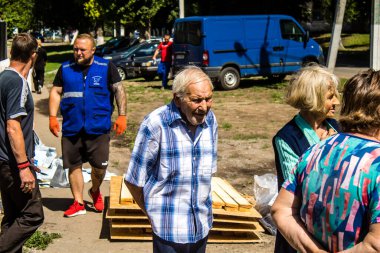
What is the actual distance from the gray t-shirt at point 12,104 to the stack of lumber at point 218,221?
139 cm

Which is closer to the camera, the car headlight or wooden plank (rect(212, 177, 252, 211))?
wooden plank (rect(212, 177, 252, 211))

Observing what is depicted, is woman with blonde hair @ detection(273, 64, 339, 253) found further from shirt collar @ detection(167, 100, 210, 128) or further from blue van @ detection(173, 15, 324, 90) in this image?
blue van @ detection(173, 15, 324, 90)

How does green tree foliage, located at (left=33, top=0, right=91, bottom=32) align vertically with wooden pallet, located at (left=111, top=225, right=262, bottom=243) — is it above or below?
above

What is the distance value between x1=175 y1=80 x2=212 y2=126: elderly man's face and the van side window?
1708cm

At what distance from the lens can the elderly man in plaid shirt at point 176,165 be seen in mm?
3531

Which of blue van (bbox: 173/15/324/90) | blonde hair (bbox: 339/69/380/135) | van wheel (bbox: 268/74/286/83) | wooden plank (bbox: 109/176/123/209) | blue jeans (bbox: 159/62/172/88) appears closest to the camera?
blonde hair (bbox: 339/69/380/135)

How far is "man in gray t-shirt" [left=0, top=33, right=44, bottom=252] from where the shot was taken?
14.8 ft

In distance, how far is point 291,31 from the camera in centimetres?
2039

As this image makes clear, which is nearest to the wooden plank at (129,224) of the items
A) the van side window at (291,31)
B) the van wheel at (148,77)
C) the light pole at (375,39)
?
the light pole at (375,39)

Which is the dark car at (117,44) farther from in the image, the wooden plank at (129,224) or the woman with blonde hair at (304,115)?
the woman with blonde hair at (304,115)

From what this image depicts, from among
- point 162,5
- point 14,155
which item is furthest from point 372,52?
point 162,5

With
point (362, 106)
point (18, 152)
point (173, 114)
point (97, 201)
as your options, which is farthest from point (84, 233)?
point (362, 106)

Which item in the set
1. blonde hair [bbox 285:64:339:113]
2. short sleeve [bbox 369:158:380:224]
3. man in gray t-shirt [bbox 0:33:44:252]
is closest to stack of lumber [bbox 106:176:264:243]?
man in gray t-shirt [bbox 0:33:44:252]

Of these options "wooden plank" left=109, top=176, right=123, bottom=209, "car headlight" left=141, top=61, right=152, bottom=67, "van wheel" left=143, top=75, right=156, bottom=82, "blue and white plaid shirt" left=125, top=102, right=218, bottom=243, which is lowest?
"van wheel" left=143, top=75, right=156, bottom=82
